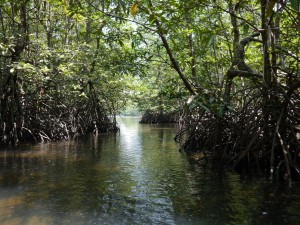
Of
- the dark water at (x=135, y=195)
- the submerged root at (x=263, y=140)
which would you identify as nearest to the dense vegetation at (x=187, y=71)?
the submerged root at (x=263, y=140)

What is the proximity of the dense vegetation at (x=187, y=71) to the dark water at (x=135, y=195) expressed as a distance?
850 mm

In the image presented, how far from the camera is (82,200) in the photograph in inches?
158

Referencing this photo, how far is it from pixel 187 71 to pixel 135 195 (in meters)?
11.2

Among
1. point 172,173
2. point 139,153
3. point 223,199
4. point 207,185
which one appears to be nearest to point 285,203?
point 223,199

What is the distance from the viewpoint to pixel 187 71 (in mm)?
14852

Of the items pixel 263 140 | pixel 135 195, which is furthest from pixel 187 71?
pixel 135 195

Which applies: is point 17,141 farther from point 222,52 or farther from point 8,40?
point 222,52

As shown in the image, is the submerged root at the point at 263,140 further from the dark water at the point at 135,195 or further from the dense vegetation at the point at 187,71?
the dark water at the point at 135,195

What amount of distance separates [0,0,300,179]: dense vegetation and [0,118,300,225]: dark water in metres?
0.85

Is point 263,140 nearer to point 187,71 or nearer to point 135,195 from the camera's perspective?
point 135,195

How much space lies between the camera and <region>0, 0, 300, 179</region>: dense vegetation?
197 inches

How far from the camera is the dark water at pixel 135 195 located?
342 cm

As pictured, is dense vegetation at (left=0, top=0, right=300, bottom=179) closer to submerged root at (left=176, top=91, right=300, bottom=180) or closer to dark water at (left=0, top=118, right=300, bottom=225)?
submerged root at (left=176, top=91, right=300, bottom=180)

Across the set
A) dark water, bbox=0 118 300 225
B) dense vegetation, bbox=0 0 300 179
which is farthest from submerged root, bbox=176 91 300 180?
dark water, bbox=0 118 300 225
